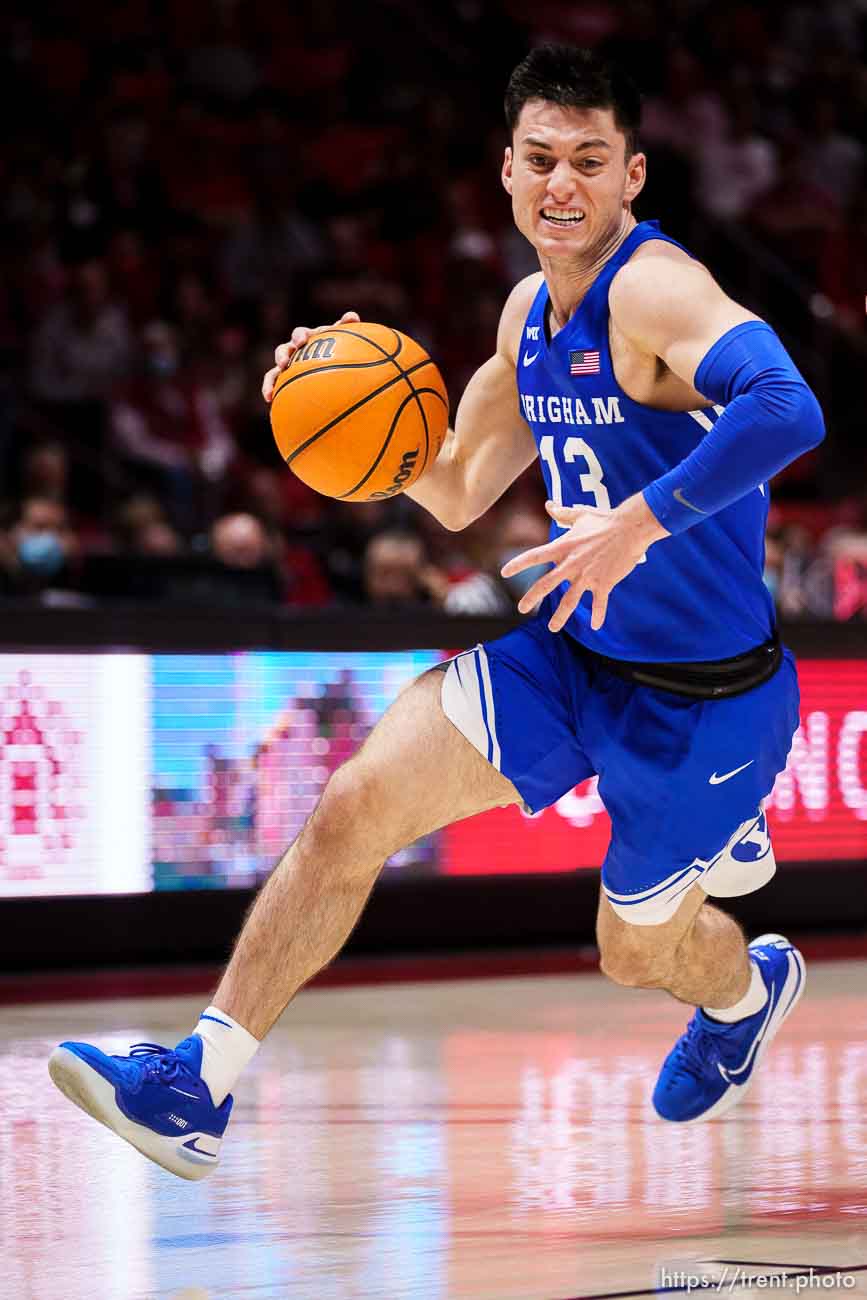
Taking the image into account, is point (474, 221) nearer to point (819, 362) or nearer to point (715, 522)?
point (819, 362)

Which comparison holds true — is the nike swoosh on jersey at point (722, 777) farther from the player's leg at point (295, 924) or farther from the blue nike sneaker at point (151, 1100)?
the blue nike sneaker at point (151, 1100)

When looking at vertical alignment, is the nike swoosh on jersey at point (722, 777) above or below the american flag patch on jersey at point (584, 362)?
below

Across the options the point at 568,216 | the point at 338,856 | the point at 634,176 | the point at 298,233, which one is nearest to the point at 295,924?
the point at 338,856

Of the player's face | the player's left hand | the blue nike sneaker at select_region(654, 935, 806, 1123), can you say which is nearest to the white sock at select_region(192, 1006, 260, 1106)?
the player's left hand

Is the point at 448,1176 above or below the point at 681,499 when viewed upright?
below

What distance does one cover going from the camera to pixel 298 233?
1288 centimetres

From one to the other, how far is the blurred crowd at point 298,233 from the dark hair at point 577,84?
14.0 ft

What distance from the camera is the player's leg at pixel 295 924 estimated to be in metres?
3.79

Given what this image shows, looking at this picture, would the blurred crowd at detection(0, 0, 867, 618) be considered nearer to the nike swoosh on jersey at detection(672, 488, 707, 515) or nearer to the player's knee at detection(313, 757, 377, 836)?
the player's knee at detection(313, 757, 377, 836)

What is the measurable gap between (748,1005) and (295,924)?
123 centimetres

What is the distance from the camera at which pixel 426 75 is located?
A: 14.8 m

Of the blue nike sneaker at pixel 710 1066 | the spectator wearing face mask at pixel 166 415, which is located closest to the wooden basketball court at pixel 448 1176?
the blue nike sneaker at pixel 710 1066

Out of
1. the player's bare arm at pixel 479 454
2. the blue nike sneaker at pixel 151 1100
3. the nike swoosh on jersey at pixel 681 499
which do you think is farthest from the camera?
the player's bare arm at pixel 479 454

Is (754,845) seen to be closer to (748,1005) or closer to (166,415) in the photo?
(748,1005)
